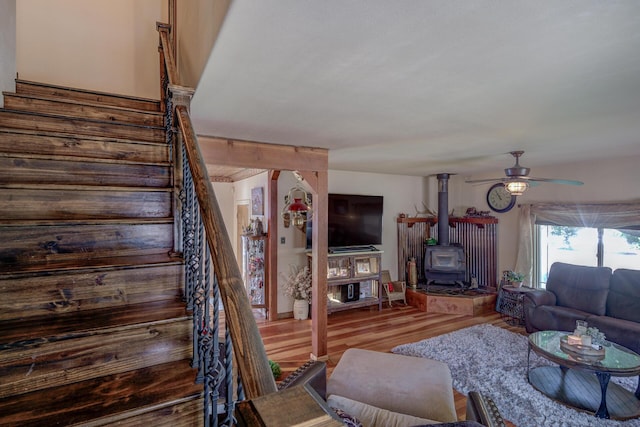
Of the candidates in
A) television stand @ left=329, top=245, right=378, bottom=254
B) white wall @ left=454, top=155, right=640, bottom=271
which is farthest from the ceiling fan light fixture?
television stand @ left=329, top=245, right=378, bottom=254

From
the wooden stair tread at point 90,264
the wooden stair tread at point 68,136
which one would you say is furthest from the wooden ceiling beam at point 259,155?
the wooden stair tread at point 90,264

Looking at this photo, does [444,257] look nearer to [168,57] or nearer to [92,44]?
[168,57]

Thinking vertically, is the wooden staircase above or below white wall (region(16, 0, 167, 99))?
below

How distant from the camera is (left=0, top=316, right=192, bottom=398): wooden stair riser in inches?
42.2

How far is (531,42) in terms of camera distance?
1.36m

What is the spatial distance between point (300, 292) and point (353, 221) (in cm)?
153

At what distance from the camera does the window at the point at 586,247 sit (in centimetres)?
447

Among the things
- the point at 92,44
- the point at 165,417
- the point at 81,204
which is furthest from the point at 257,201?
the point at 165,417

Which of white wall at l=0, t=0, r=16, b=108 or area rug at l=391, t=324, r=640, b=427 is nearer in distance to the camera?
white wall at l=0, t=0, r=16, b=108

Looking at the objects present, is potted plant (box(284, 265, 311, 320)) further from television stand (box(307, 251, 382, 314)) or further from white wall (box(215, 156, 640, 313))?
television stand (box(307, 251, 382, 314))

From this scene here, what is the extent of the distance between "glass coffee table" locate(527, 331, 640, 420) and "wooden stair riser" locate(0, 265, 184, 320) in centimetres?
337

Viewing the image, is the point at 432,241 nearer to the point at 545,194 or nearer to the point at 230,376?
the point at 545,194

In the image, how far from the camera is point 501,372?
3.44 metres

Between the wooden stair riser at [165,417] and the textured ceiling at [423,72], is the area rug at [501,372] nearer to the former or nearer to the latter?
the textured ceiling at [423,72]
